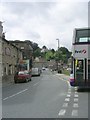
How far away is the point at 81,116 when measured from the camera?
10969 millimetres

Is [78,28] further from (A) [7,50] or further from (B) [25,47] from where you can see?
(B) [25,47]

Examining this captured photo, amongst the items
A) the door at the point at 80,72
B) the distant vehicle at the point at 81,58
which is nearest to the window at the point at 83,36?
the distant vehicle at the point at 81,58

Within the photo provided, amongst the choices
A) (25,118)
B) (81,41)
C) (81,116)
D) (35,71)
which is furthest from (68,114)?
(35,71)

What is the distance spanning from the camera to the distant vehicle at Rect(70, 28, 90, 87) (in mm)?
21406

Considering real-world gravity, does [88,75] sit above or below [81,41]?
below

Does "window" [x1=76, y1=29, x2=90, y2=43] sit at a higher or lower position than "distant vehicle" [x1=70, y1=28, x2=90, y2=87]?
higher

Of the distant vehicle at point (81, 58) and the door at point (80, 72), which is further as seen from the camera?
the door at point (80, 72)

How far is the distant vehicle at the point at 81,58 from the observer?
21406 mm

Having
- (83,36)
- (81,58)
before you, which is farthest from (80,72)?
(83,36)

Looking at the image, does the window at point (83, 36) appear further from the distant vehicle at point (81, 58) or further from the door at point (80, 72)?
the door at point (80, 72)

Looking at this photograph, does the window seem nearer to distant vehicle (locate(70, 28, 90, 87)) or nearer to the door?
distant vehicle (locate(70, 28, 90, 87))

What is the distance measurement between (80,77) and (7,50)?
33522 mm

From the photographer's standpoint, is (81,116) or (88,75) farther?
(88,75)

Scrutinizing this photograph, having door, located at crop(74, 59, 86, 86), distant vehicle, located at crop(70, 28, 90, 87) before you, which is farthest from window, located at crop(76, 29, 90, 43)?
door, located at crop(74, 59, 86, 86)
